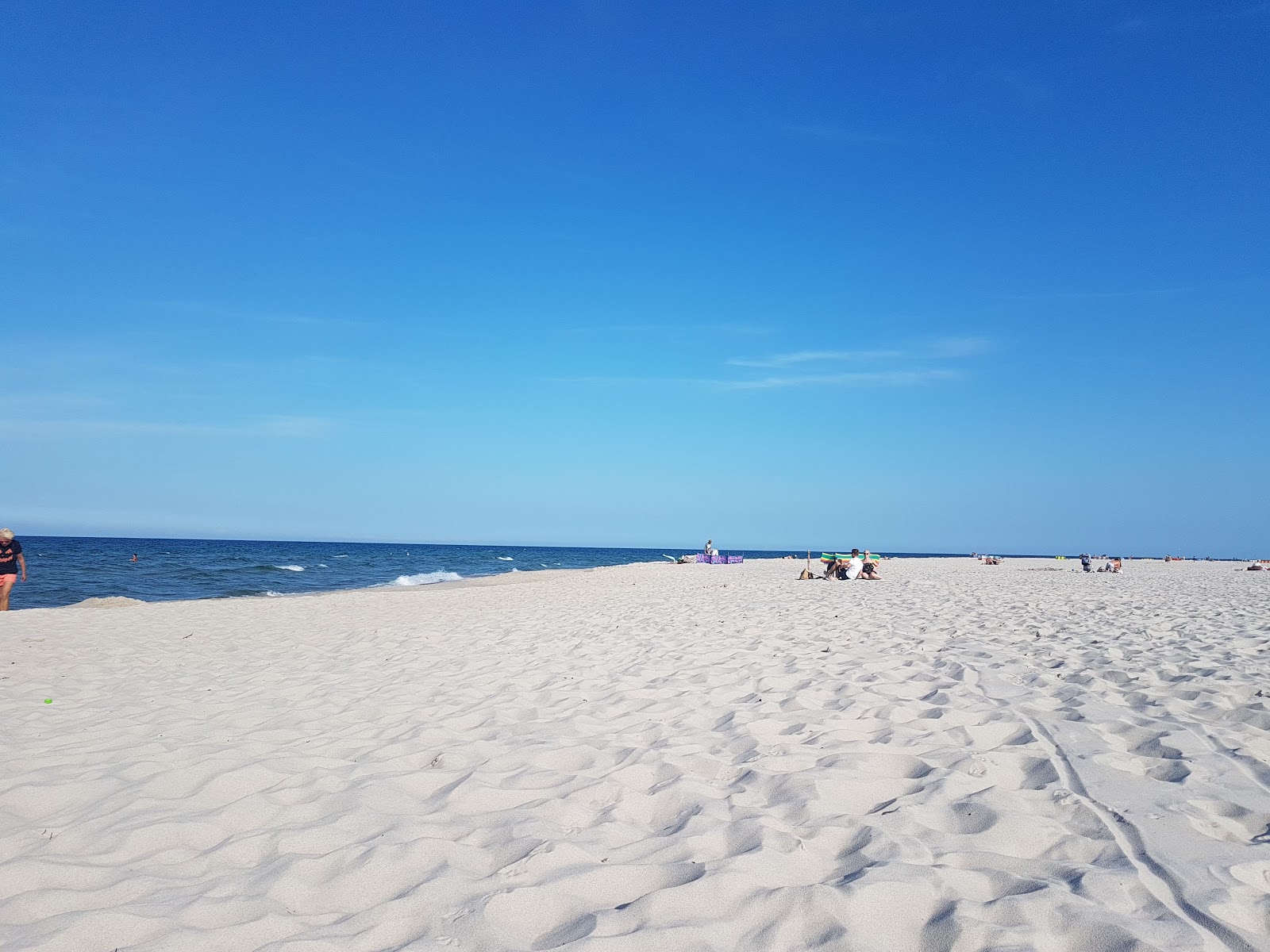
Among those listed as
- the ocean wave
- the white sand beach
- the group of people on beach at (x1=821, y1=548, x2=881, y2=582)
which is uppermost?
the group of people on beach at (x1=821, y1=548, x2=881, y2=582)

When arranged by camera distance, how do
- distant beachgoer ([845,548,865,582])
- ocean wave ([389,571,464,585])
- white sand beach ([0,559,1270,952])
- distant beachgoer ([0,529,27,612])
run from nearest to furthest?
white sand beach ([0,559,1270,952])
distant beachgoer ([0,529,27,612])
distant beachgoer ([845,548,865,582])
ocean wave ([389,571,464,585])

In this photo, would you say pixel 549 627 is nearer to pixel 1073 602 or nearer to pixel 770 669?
pixel 770 669

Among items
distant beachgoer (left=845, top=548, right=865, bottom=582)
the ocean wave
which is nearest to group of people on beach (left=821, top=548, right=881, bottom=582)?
distant beachgoer (left=845, top=548, right=865, bottom=582)

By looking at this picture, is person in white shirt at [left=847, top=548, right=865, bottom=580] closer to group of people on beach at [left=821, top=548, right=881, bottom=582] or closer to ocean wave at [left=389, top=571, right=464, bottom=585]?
group of people on beach at [left=821, top=548, right=881, bottom=582]

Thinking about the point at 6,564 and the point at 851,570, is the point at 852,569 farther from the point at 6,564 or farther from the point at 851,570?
the point at 6,564

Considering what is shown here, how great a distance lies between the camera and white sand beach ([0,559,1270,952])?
2268 millimetres

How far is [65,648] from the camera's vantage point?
791 cm

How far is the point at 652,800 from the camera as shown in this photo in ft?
10.6

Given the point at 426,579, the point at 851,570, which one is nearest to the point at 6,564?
the point at 426,579

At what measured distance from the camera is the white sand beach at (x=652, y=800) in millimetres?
2268

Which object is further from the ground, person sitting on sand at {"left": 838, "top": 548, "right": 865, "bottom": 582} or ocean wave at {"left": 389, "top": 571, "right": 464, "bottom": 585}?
person sitting on sand at {"left": 838, "top": 548, "right": 865, "bottom": 582}

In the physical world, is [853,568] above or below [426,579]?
above

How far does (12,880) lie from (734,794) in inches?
110

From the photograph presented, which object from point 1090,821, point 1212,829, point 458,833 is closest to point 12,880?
point 458,833
